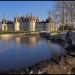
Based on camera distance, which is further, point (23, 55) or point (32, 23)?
point (32, 23)

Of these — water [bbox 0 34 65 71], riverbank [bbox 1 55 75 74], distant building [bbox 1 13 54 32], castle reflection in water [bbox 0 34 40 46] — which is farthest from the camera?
distant building [bbox 1 13 54 32]

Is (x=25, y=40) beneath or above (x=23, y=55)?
beneath

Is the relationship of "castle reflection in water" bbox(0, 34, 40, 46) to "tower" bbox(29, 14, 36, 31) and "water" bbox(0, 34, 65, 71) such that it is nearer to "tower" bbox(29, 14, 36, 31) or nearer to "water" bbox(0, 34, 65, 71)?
"water" bbox(0, 34, 65, 71)

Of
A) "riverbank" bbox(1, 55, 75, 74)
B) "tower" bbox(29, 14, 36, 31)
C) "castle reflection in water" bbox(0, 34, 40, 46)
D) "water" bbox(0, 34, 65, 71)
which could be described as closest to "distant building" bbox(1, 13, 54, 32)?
"tower" bbox(29, 14, 36, 31)

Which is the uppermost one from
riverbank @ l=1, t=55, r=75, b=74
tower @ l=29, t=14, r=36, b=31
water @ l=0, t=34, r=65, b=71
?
tower @ l=29, t=14, r=36, b=31

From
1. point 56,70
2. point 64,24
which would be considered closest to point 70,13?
point 64,24

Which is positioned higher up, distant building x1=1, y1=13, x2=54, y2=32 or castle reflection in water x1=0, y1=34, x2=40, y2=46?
distant building x1=1, y1=13, x2=54, y2=32

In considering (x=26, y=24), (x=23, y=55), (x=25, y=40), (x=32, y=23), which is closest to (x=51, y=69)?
(x=23, y=55)

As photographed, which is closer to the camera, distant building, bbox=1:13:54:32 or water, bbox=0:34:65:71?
water, bbox=0:34:65:71

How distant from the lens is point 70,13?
24469 mm

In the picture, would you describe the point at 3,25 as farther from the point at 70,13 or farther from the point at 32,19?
the point at 70,13

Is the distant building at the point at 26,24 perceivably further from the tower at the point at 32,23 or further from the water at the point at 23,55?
the water at the point at 23,55

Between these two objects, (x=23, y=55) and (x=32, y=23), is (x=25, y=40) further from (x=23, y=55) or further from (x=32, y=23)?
(x=32, y=23)

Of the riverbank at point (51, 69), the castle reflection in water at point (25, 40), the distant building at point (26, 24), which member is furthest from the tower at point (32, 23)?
the riverbank at point (51, 69)
